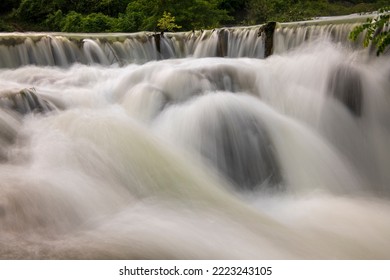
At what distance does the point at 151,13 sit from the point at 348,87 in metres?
11.4

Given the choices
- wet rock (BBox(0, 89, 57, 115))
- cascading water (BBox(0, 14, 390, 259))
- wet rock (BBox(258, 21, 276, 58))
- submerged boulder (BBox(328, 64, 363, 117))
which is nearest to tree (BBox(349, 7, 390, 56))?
submerged boulder (BBox(328, 64, 363, 117))

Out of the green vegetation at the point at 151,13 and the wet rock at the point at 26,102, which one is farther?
the green vegetation at the point at 151,13

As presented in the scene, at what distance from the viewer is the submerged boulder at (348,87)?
5297 mm

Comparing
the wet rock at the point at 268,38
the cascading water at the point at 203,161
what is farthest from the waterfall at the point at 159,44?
the cascading water at the point at 203,161

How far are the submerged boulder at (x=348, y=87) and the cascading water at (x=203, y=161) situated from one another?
2 centimetres

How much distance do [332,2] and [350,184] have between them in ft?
79.1

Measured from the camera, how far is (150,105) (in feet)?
18.8

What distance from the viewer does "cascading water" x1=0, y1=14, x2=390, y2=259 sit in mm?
2963

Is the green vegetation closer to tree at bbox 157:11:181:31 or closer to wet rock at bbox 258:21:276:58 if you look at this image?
tree at bbox 157:11:181:31

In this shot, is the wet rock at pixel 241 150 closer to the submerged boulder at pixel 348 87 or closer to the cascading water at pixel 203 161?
the cascading water at pixel 203 161

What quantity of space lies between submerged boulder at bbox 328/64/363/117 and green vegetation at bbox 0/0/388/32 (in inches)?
354

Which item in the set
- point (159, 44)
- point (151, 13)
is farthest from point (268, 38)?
point (151, 13)

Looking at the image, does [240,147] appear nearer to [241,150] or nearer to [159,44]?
[241,150]

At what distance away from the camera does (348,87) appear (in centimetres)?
541
